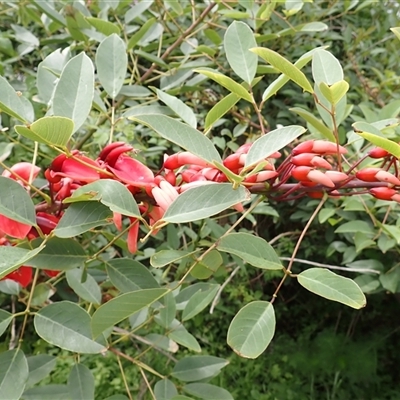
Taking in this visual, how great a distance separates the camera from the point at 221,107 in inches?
19.3

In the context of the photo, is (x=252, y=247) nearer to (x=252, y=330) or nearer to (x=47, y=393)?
(x=252, y=330)

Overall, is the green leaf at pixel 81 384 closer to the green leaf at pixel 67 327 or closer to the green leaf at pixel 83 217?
the green leaf at pixel 67 327

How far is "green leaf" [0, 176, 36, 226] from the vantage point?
391mm

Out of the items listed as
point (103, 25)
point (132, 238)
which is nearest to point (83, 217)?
point (132, 238)

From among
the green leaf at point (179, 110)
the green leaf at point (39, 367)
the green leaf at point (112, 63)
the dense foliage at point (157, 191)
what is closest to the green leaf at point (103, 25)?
the dense foliage at point (157, 191)

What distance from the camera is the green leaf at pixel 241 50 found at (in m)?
Answer: 0.53

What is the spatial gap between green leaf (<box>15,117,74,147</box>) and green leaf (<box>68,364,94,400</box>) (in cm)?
32

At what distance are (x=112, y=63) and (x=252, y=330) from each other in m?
0.39

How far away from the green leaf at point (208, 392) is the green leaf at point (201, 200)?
14.0 inches

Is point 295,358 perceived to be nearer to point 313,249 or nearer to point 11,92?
point 313,249

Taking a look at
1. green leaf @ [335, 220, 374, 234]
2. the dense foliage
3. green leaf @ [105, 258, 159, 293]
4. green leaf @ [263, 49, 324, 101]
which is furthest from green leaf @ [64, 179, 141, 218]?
green leaf @ [335, 220, 374, 234]

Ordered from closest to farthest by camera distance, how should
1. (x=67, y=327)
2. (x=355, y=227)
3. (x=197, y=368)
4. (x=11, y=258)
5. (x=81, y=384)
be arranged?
(x=11, y=258), (x=67, y=327), (x=81, y=384), (x=197, y=368), (x=355, y=227)

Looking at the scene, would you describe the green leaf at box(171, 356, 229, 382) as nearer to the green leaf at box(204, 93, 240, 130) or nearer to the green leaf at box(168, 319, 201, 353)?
the green leaf at box(168, 319, 201, 353)

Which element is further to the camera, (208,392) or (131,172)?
(208,392)
